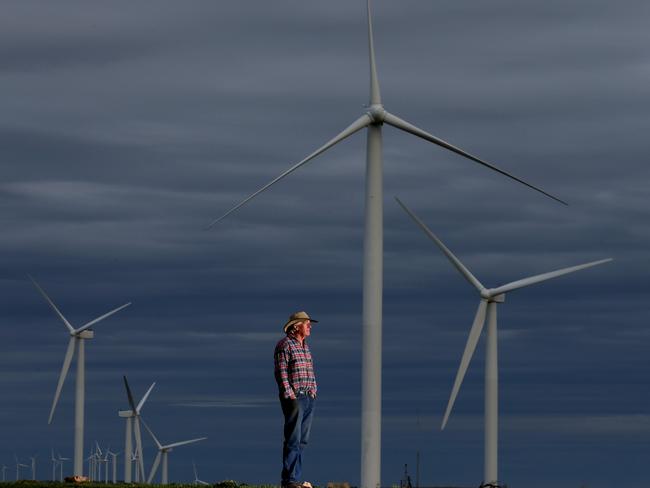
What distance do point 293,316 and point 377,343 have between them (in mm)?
Answer: 7429

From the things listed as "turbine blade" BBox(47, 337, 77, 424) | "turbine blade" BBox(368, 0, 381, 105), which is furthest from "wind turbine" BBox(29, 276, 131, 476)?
"turbine blade" BBox(368, 0, 381, 105)

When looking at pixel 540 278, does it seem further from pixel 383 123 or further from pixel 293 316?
pixel 293 316

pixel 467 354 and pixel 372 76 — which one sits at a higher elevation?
pixel 372 76

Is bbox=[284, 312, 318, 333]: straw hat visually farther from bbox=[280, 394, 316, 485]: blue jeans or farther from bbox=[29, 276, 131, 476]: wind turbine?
bbox=[29, 276, 131, 476]: wind turbine

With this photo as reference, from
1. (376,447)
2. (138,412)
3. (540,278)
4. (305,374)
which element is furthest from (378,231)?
(138,412)

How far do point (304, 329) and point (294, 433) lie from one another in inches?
103

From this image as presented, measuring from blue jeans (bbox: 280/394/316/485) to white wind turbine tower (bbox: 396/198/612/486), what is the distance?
33.9m

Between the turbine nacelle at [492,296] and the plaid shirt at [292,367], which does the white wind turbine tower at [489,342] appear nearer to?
the turbine nacelle at [492,296]

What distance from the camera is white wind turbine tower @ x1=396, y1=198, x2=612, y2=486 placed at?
233 ft

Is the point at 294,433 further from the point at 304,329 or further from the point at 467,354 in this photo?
the point at 467,354

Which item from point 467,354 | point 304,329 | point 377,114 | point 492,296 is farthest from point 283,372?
point 492,296

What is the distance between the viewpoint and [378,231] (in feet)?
143

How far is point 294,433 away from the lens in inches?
1401

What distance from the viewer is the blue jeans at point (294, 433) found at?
Result: 35.5 metres
